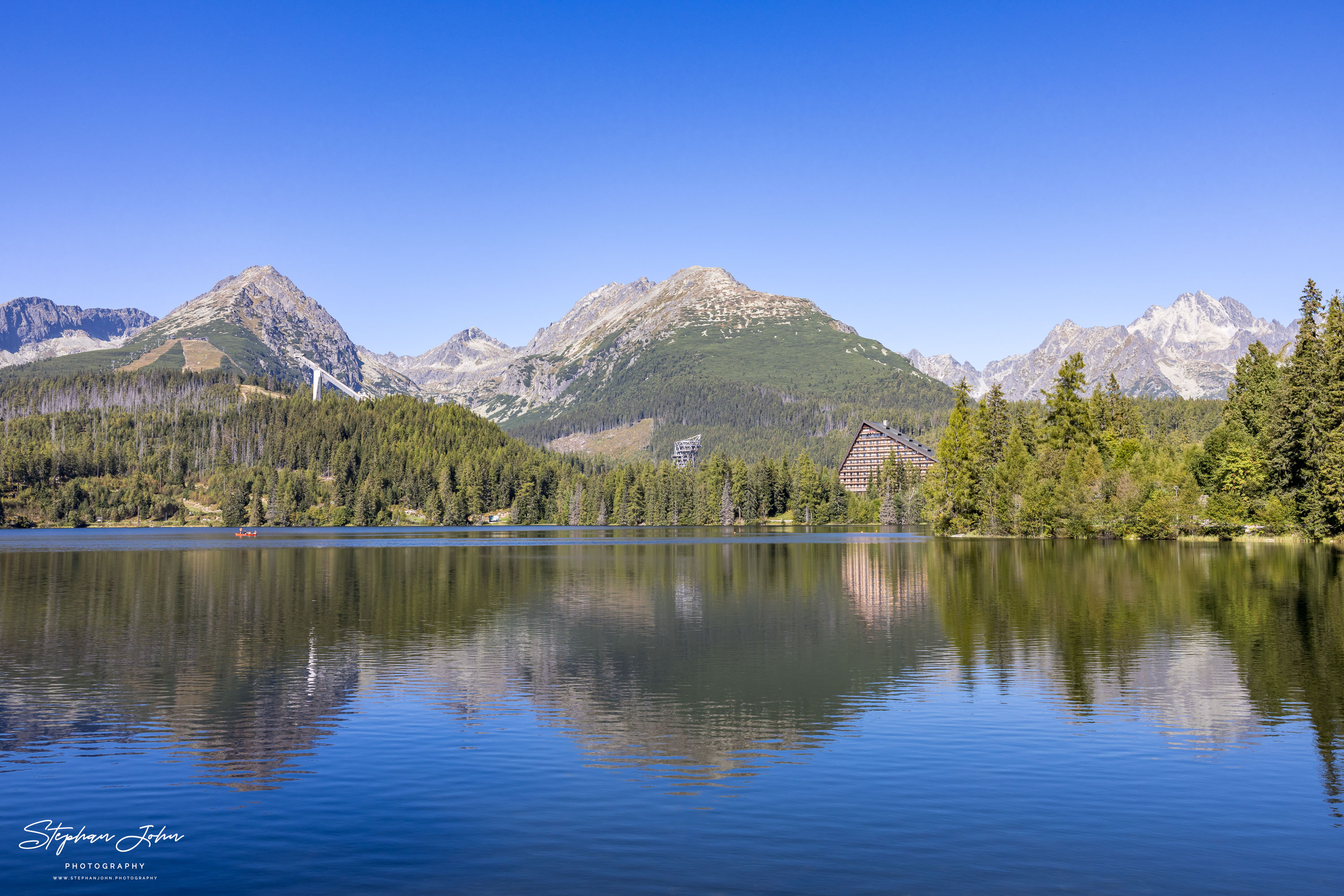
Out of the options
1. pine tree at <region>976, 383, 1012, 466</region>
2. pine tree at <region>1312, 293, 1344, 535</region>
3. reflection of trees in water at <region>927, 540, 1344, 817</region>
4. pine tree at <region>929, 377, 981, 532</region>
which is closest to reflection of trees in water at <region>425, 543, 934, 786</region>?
reflection of trees in water at <region>927, 540, 1344, 817</region>

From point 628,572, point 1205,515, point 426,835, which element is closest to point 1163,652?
point 426,835

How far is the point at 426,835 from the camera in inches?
807

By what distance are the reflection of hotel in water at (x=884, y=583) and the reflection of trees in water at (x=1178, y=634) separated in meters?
2.05

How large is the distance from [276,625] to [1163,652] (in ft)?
158

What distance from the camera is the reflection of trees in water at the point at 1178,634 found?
107 feet

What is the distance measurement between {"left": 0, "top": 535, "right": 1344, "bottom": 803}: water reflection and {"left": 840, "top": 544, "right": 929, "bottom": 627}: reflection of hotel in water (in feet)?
1.69

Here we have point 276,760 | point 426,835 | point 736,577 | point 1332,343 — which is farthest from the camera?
point 1332,343

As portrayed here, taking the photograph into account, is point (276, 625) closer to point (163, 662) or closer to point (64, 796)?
point (163, 662)

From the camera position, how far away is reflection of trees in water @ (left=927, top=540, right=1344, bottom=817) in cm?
3253

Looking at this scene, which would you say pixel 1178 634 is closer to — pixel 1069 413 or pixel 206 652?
pixel 206 652

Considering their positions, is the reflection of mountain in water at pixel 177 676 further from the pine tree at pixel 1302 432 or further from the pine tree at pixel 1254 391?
the pine tree at pixel 1254 391

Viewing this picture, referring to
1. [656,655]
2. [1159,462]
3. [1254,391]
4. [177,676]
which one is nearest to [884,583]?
[656,655]

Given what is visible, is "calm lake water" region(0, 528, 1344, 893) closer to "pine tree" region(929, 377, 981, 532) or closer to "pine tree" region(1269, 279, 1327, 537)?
"pine tree" region(1269, 279, 1327, 537)

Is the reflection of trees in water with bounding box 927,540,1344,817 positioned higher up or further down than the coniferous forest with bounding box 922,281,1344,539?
further down
